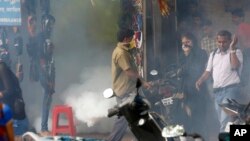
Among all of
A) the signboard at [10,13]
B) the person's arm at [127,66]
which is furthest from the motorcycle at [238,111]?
the signboard at [10,13]

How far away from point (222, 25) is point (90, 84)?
9.95 ft

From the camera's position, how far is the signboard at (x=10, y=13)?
1336cm

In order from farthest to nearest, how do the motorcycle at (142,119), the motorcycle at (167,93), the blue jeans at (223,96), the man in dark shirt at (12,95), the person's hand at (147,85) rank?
the man in dark shirt at (12,95) → the blue jeans at (223,96) → the person's hand at (147,85) → the motorcycle at (167,93) → the motorcycle at (142,119)

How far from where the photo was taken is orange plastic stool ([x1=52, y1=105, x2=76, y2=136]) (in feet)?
42.0

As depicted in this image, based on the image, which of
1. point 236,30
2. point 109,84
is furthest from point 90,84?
point 236,30

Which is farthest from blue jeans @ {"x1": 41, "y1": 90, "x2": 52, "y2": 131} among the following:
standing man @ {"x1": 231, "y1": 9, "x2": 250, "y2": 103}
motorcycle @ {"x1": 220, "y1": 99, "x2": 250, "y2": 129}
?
standing man @ {"x1": 231, "y1": 9, "x2": 250, "y2": 103}

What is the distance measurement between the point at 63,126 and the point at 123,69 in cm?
171

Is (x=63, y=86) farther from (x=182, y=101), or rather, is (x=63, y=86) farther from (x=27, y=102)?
(x=182, y=101)

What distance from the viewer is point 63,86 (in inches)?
531

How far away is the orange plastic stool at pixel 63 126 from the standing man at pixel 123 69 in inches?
40.6

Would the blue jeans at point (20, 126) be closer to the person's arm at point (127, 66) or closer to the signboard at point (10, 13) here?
the signboard at point (10, 13)

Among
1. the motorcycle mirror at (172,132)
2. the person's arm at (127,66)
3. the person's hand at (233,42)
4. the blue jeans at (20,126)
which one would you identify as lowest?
the blue jeans at (20,126)

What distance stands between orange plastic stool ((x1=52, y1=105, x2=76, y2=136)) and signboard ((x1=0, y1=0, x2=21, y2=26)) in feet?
6.60

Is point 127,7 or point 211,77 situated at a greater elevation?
point 127,7
